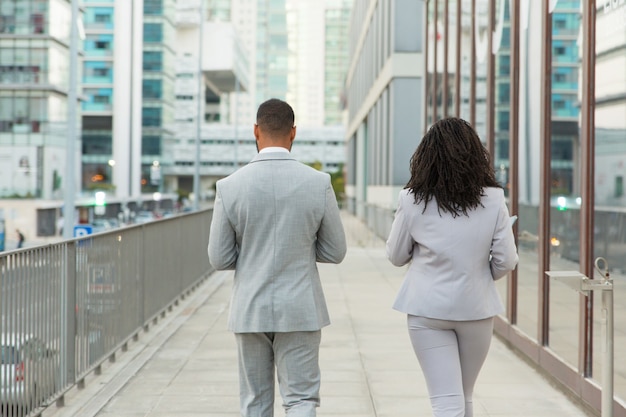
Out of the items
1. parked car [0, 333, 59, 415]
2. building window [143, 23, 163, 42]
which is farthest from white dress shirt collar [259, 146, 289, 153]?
building window [143, 23, 163, 42]

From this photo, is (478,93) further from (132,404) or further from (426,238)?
(426,238)

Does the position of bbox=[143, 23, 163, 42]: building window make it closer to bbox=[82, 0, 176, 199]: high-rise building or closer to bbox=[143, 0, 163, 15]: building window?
bbox=[82, 0, 176, 199]: high-rise building

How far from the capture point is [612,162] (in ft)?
21.4

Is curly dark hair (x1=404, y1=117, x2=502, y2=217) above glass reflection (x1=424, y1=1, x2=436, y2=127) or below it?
below

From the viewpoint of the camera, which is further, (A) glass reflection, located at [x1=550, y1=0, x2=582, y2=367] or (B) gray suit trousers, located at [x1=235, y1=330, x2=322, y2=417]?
(A) glass reflection, located at [x1=550, y1=0, x2=582, y2=367]

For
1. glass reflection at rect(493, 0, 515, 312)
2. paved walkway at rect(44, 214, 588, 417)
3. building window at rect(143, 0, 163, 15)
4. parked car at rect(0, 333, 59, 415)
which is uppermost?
building window at rect(143, 0, 163, 15)

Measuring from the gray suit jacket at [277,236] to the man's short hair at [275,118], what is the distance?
15 centimetres

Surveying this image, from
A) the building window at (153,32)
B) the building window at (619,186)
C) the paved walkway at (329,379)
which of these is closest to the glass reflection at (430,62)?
the paved walkway at (329,379)

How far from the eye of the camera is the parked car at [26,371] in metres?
5.59

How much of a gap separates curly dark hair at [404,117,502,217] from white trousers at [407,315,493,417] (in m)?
0.46

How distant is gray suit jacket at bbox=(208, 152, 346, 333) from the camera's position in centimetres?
404

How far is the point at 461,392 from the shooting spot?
13.0ft

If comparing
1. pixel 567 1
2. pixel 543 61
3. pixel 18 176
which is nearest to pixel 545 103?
pixel 543 61

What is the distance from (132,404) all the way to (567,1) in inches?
182
